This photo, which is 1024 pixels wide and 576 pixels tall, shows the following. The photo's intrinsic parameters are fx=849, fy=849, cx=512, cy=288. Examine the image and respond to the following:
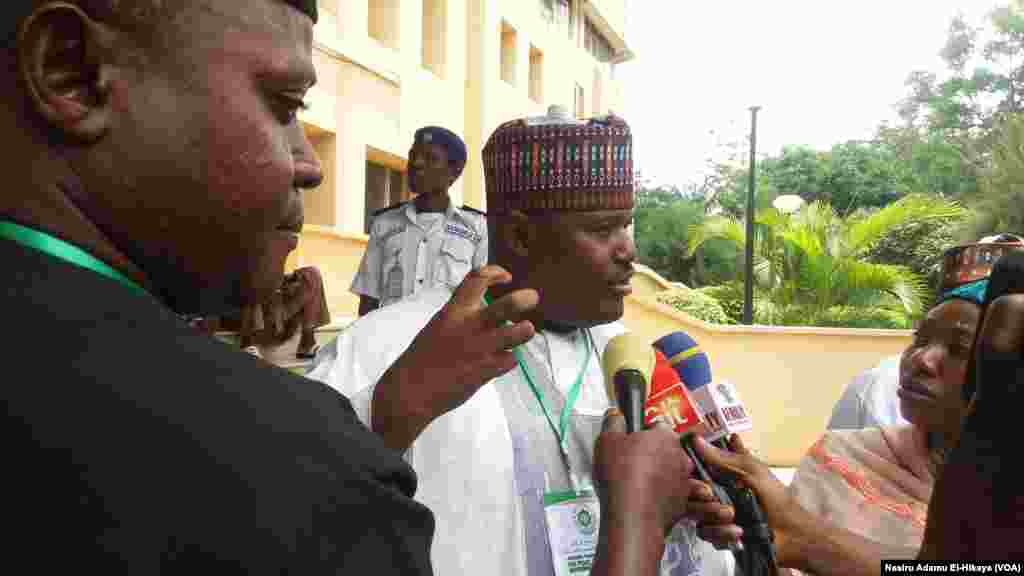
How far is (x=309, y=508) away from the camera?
65 cm

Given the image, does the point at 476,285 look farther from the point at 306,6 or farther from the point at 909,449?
the point at 909,449

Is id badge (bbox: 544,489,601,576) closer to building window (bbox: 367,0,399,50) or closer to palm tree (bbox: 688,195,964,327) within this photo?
building window (bbox: 367,0,399,50)

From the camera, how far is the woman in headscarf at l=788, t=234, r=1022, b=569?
2531 mm

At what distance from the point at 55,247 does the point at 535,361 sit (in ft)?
4.71

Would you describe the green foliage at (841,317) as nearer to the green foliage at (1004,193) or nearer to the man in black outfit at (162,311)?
the green foliage at (1004,193)

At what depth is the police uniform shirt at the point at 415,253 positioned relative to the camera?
5.62m

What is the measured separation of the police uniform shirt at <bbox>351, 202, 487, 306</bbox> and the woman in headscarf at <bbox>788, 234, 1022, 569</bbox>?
128 inches

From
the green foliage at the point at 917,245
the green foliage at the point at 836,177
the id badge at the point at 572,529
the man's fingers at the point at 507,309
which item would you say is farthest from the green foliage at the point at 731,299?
the green foliage at the point at 836,177

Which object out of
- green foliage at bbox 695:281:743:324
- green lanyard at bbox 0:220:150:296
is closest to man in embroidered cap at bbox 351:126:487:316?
green lanyard at bbox 0:220:150:296

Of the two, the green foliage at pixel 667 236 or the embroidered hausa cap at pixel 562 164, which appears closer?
the embroidered hausa cap at pixel 562 164

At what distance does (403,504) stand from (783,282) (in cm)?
1487

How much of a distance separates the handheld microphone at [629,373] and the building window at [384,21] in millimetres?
12325

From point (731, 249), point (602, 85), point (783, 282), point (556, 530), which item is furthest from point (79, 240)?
point (731, 249)

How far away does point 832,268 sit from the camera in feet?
45.3
